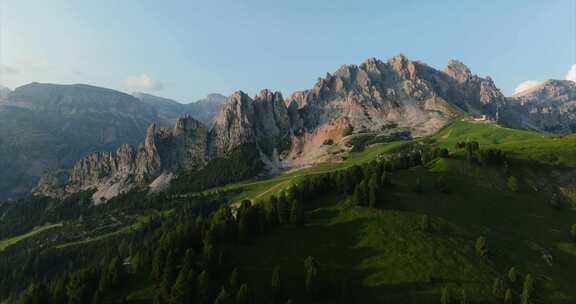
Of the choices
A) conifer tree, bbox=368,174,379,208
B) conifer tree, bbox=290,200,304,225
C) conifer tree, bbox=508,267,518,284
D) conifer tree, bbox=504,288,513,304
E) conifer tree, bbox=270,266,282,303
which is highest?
conifer tree, bbox=368,174,379,208

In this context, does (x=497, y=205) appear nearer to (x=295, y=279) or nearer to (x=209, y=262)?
(x=295, y=279)

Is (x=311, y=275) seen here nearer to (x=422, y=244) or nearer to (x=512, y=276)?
(x=422, y=244)

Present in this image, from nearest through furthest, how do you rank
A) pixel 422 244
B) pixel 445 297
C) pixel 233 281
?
pixel 445 297, pixel 233 281, pixel 422 244

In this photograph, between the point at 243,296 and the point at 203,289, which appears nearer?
the point at 243,296

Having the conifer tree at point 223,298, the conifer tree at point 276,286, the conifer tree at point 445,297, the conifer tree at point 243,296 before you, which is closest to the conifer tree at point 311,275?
the conifer tree at point 276,286

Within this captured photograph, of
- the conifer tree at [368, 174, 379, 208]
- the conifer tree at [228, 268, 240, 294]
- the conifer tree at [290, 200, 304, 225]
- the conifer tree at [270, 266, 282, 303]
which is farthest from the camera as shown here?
the conifer tree at [368, 174, 379, 208]

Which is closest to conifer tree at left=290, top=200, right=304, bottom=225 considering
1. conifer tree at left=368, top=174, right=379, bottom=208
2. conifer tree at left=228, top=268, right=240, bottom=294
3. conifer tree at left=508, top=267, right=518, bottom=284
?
conifer tree at left=368, top=174, right=379, bottom=208

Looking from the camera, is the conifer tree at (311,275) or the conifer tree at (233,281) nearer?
the conifer tree at (233,281)

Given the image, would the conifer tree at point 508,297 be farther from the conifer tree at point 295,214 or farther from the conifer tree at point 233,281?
the conifer tree at point 233,281

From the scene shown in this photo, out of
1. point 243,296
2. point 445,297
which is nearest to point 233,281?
point 243,296

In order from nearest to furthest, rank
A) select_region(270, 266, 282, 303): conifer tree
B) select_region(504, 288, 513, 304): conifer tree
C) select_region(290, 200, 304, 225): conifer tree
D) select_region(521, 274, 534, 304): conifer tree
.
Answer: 1. select_region(504, 288, 513, 304): conifer tree
2. select_region(270, 266, 282, 303): conifer tree
3. select_region(521, 274, 534, 304): conifer tree
4. select_region(290, 200, 304, 225): conifer tree

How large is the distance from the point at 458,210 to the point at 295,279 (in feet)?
186

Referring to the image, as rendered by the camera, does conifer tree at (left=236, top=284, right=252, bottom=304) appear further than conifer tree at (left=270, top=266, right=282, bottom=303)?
No

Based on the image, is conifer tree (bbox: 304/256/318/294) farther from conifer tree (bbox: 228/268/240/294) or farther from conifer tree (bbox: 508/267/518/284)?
conifer tree (bbox: 508/267/518/284)
